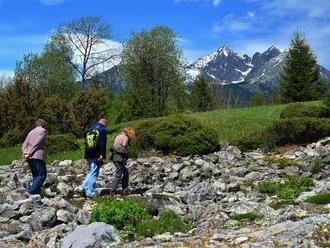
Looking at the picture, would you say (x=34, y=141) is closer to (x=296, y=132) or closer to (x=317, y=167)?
(x=317, y=167)

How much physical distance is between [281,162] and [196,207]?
958 cm

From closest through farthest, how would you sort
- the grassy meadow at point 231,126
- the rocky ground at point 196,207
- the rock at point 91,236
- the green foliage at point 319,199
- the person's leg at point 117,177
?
the rocky ground at point 196,207 → the rock at point 91,236 → the green foliage at point 319,199 → the person's leg at point 117,177 → the grassy meadow at point 231,126

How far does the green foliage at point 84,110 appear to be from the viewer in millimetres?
39688

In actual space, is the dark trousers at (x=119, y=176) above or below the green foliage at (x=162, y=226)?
above

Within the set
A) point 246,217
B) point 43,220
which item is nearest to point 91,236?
point 43,220

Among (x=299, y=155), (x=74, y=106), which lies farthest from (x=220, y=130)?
(x=74, y=106)

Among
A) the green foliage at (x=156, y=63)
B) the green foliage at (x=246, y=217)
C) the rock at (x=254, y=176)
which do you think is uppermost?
the green foliage at (x=156, y=63)

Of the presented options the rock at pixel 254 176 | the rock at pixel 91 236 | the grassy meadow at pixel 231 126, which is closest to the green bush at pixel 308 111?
the grassy meadow at pixel 231 126

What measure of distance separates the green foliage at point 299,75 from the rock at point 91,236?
49393mm

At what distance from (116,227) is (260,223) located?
2.68 m

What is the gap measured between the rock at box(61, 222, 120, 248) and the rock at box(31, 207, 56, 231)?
1838 millimetres

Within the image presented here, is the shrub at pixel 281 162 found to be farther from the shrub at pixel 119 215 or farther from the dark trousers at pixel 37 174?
the shrub at pixel 119 215

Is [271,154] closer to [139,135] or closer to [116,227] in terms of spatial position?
[139,135]

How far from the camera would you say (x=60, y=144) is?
3106cm
